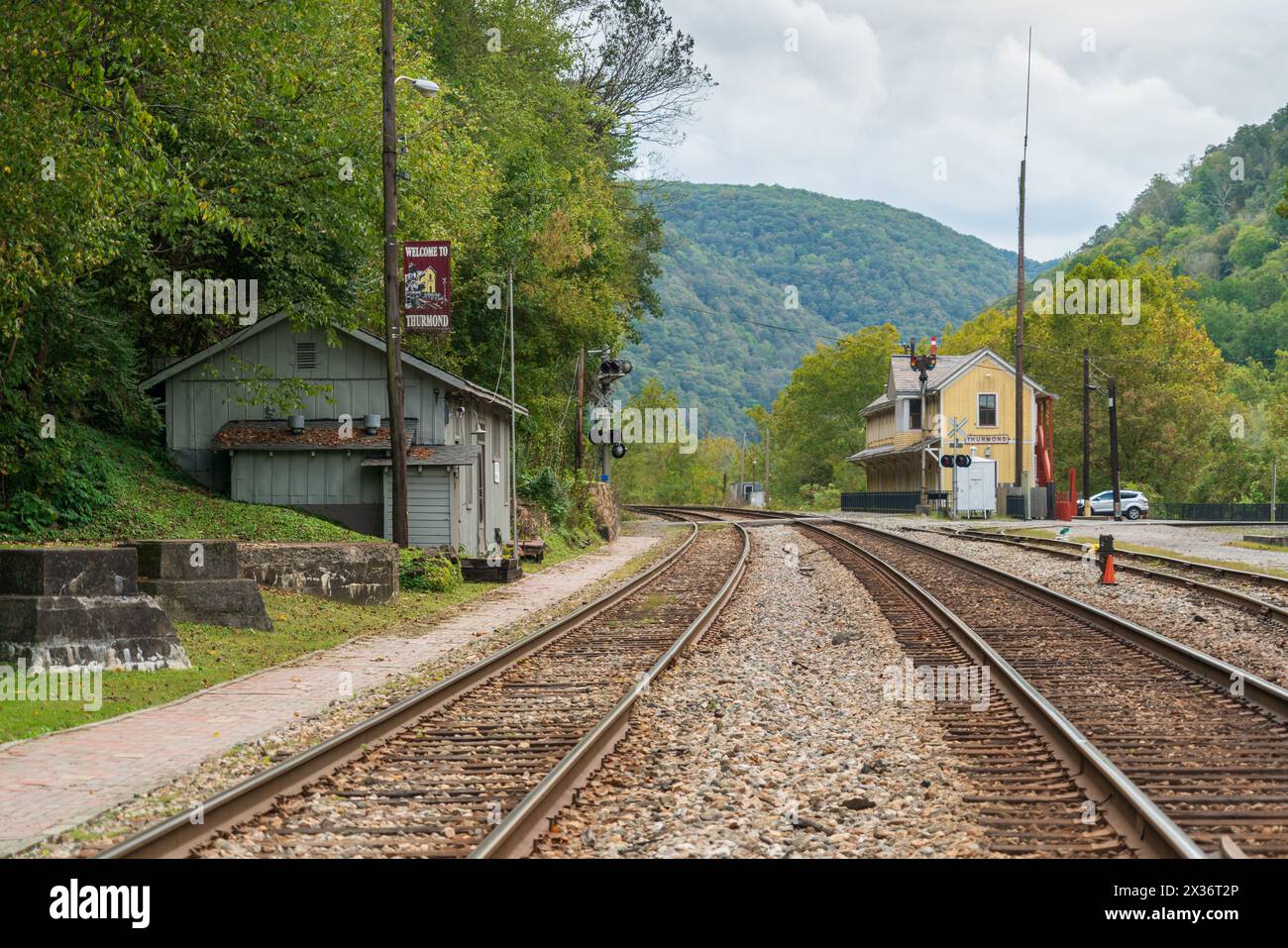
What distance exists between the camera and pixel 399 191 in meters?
22.7

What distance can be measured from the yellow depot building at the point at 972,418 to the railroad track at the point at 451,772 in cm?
4883

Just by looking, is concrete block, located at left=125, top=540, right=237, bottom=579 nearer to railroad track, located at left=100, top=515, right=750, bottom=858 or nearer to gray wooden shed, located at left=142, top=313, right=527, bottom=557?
railroad track, located at left=100, top=515, right=750, bottom=858

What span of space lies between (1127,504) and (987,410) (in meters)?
8.63

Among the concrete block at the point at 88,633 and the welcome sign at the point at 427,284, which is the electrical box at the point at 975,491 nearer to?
the welcome sign at the point at 427,284

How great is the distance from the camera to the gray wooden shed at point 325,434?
2555 cm

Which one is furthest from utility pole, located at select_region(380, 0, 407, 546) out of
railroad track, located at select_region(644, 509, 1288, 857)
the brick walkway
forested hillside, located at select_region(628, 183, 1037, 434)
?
forested hillside, located at select_region(628, 183, 1037, 434)

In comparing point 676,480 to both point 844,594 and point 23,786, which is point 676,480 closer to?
point 844,594

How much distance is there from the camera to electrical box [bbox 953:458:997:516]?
178 ft

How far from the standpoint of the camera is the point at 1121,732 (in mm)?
8750

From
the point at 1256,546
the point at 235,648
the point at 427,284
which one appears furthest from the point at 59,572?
the point at 1256,546

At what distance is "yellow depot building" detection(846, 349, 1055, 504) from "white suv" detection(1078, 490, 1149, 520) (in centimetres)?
279
